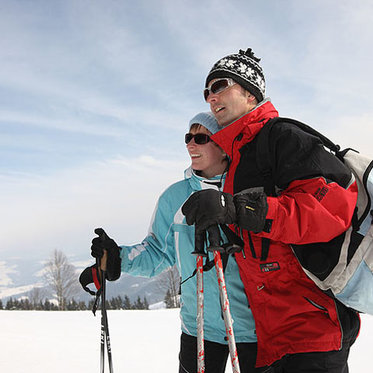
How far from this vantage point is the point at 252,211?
5.57 feet

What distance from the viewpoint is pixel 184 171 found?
317 cm

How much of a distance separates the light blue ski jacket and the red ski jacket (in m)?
0.49

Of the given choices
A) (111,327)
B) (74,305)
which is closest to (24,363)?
(111,327)

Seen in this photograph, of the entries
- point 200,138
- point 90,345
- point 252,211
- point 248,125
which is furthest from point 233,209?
point 90,345

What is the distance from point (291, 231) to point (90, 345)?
20.7 feet

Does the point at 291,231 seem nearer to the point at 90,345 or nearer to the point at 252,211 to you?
the point at 252,211

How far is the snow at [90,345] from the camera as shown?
5.57m

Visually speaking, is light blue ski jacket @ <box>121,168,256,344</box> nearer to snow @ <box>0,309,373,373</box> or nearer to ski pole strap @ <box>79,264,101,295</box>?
ski pole strap @ <box>79,264,101,295</box>

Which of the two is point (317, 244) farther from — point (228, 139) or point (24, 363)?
point (24, 363)

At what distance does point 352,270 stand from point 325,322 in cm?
34

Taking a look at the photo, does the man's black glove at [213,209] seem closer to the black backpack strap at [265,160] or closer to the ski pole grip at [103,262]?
the black backpack strap at [265,160]

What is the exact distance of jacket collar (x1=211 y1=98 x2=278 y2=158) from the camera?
6.77ft

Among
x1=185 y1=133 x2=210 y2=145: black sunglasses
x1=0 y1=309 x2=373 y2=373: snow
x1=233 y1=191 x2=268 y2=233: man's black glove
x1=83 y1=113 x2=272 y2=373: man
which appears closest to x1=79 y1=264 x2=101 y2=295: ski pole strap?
x1=83 y1=113 x2=272 y2=373: man

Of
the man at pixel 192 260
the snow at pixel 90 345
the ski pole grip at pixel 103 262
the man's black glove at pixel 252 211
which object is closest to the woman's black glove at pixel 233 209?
the man's black glove at pixel 252 211
